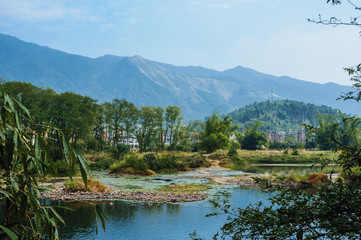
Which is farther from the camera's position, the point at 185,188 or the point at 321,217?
the point at 185,188

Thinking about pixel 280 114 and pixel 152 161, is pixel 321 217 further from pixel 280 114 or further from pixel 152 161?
pixel 280 114

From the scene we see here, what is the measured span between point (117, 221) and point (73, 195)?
4647mm

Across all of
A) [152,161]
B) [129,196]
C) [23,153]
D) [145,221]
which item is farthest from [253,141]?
[23,153]

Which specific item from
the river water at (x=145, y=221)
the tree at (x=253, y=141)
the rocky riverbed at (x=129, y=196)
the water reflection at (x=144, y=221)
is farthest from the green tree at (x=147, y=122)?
the water reflection at (x=144, y=221)

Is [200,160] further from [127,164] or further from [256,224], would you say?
[256,224]

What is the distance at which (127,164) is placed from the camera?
2500cm

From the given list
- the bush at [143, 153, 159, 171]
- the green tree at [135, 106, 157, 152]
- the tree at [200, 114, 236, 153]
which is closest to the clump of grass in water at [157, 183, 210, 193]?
the bush at [143, 153, 159, 171]

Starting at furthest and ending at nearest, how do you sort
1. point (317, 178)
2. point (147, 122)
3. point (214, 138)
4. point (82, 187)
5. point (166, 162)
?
point (147, 122) < point (214, 138) < point (166, 162) < point (317, 178) < point (82, 187)

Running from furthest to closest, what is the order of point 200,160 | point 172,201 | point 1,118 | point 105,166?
point 200,160
point 105,166
point 172,201
point 1,118

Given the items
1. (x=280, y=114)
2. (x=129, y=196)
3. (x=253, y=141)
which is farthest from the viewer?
(x=280, y=114)

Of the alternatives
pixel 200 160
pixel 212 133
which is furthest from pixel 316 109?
pixel 200 160

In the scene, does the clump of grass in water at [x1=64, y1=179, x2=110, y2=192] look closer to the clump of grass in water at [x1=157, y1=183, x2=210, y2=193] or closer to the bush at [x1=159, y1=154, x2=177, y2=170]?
the clump of grass in water at [x1=157, y1=183, x2=210, y2=193]

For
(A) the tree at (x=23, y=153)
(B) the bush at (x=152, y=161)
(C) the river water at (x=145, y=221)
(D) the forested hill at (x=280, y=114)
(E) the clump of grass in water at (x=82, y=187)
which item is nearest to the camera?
(A) the tree at (x=23, y=153)

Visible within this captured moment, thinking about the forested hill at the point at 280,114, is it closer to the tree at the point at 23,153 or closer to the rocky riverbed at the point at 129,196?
the rocky riverbed at the point at 129,196
